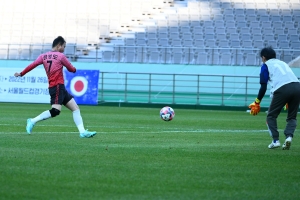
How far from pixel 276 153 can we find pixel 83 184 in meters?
5.04

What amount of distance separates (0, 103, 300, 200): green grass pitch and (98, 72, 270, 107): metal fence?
19.1 metres

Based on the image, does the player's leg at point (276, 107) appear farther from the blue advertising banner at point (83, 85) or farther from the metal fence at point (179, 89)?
the metal fence at point (179, 89)

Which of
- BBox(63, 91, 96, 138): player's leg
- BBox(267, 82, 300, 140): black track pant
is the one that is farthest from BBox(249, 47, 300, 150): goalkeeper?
BBox(63, 91, 96, 138): player's leg

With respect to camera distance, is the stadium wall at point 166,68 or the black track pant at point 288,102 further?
the stadium wall at point 166,68

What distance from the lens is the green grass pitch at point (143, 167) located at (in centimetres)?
706

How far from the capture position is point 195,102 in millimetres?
34719

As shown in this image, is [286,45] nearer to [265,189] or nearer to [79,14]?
[79,14]

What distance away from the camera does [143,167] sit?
9.09m

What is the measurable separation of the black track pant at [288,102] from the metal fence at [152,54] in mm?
21082

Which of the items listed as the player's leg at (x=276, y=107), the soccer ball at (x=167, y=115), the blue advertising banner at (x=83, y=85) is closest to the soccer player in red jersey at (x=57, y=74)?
the player's leg at (x=276, y=107)

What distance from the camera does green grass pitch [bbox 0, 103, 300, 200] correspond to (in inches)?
278

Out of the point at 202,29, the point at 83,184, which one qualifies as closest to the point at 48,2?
the point at 202,29

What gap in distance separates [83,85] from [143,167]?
23.8 metres

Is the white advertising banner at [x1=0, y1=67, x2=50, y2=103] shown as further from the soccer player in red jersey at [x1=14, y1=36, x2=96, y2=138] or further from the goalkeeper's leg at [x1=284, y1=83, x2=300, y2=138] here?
the goalkeeper's leg at [x1=284, y1=83, x2=300, y2=138]
